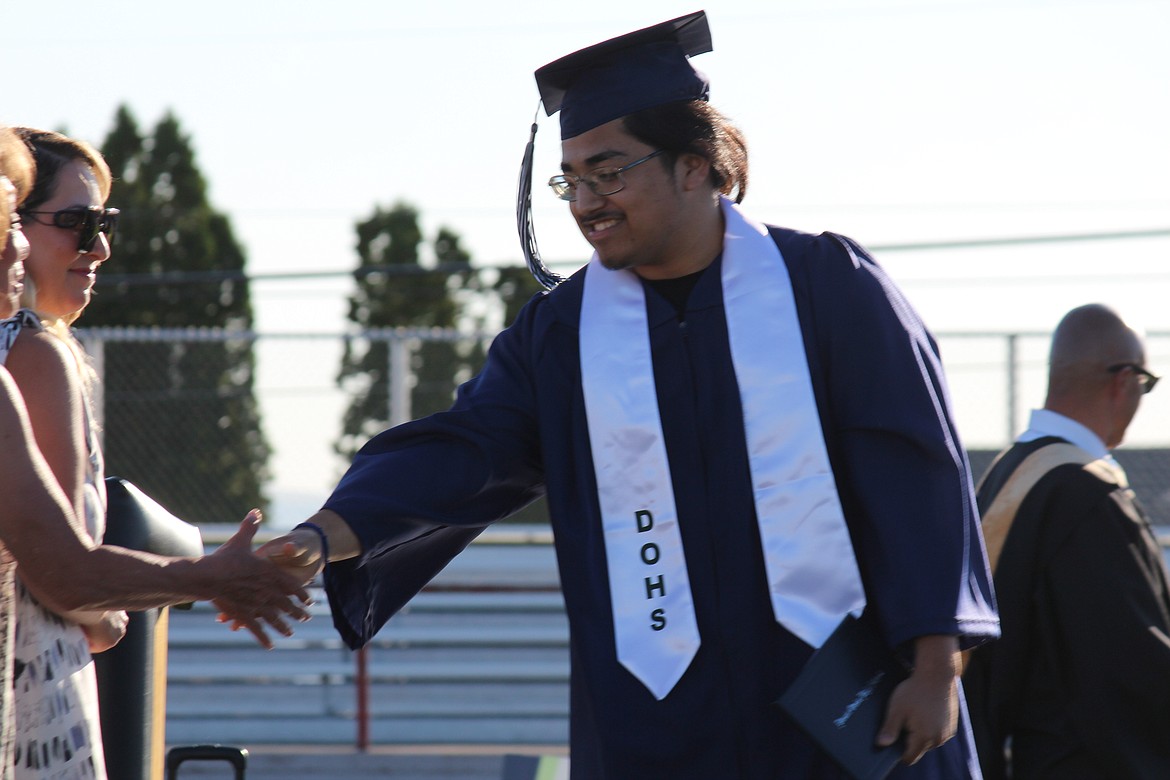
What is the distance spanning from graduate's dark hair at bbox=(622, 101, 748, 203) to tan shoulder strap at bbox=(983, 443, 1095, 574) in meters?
1.23

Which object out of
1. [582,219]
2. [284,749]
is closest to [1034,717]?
[582,219]

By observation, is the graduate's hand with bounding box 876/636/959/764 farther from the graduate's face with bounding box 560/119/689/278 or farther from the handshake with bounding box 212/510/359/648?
the handshake with bounding box 212/510/359/648

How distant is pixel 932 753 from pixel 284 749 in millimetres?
6543

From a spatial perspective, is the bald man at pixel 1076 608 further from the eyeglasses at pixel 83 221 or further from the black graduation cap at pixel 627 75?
the eyeglasses at pixel 83 221

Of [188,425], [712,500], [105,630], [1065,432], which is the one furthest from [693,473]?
[188,425]

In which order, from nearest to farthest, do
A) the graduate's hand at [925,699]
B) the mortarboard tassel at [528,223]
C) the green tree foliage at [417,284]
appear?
the graduate's hand at [925,699]
the mortarboard tassel at [528,223]
the green tree foliage at [417,284]

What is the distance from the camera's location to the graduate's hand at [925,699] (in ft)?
8.05

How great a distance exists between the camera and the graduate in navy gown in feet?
8.21

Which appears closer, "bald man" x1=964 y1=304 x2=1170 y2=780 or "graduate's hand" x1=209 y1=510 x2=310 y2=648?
"graduate's hand" x1=209 y1=510 x2=310 y2=648

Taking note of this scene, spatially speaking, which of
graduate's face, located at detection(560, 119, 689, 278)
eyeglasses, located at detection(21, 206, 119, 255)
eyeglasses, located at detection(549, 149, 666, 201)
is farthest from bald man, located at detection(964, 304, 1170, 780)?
eyeglasses, located at detection(21, 206, 119, 255)

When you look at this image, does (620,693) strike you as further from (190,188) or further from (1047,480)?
(190,188)

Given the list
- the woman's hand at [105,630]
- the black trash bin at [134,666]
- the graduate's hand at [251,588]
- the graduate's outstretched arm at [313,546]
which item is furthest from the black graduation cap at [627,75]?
the woman's hand at [105,630]

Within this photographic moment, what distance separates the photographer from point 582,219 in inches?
108

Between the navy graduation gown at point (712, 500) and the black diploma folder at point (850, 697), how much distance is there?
0.20 ft
